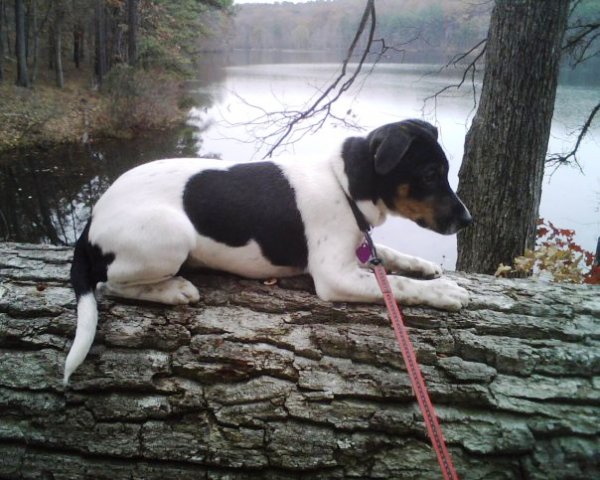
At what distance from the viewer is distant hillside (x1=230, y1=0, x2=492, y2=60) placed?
24.9 feet

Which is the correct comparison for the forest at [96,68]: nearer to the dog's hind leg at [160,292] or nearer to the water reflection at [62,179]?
the water reflection at [62,179]

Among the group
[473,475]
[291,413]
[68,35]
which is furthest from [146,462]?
[68,35]

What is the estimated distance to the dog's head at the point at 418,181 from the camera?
2.91m

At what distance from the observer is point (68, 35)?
3294cm

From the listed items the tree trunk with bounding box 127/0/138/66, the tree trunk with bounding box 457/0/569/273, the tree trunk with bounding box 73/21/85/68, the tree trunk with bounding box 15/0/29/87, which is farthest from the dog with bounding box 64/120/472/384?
the tree trunk with bounding box 73/21/85/68

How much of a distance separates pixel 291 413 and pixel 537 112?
12.3ft

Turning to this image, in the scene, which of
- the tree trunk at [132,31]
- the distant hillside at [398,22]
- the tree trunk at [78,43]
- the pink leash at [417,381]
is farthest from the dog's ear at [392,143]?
the tree trunk at [78,43]

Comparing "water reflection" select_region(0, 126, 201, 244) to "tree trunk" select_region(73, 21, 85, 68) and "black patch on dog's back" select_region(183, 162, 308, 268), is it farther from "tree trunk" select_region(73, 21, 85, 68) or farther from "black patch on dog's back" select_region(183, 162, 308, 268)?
"tree trunk" select_region(73, 21, 85, 68)

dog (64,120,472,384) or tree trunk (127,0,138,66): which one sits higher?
tree trunk (127,0,138,66)

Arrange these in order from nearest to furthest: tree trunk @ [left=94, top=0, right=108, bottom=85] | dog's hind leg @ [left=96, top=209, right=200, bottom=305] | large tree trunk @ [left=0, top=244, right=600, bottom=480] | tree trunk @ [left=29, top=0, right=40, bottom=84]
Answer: large tree trunk @ [left=0, top=244, right=600, bottom=480] < dog's hind leg @ [left=96, top=209, right=200, bottom=305] < tree trunk @ [left=29, top=0, right=40, bottom=84] < tree trunk @ [left=94, top=0, right=108, bottom=85]

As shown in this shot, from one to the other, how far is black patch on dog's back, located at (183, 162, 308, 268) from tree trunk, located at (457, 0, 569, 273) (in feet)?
8.50

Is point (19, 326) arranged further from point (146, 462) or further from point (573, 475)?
point (573, 475)

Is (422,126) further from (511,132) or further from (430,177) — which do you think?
(511,132)

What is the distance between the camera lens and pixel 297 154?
7086 millimetres
